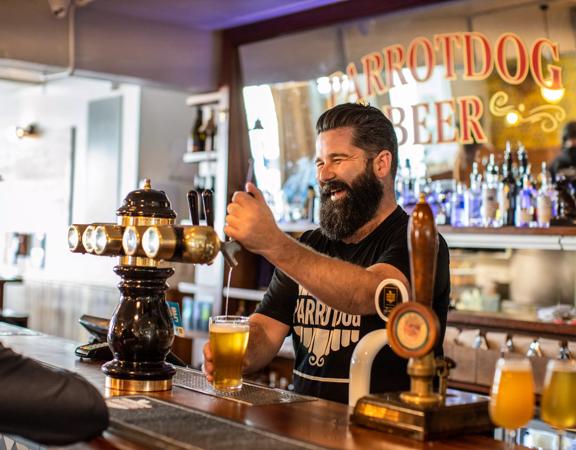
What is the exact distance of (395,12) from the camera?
16.0 ft

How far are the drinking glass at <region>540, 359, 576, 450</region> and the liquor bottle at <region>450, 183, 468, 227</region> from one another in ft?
10.1

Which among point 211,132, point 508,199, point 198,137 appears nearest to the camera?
point 508,199

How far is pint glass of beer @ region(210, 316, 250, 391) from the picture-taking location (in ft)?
6.69

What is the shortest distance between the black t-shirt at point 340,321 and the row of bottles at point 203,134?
11.7 feet

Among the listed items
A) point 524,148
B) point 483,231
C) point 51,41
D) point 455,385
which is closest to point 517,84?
point 524,148

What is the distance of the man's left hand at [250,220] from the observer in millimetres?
1958

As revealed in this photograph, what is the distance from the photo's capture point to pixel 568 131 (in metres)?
4.21

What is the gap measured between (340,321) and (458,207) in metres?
2.36

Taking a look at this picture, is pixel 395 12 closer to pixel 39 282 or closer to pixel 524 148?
pixel 524 148

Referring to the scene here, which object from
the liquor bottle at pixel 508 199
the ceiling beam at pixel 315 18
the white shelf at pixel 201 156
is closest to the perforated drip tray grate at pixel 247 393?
the liquor bottle at pixel 508 199

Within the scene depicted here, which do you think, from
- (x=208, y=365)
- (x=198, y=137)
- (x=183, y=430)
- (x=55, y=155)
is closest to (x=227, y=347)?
(x=208, y=365)

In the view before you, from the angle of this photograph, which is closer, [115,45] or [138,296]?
[138,296]

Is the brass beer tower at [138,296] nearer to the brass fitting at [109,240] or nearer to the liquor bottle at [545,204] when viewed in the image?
the brass fitting at [109,240]

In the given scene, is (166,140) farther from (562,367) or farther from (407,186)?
(562,367)
